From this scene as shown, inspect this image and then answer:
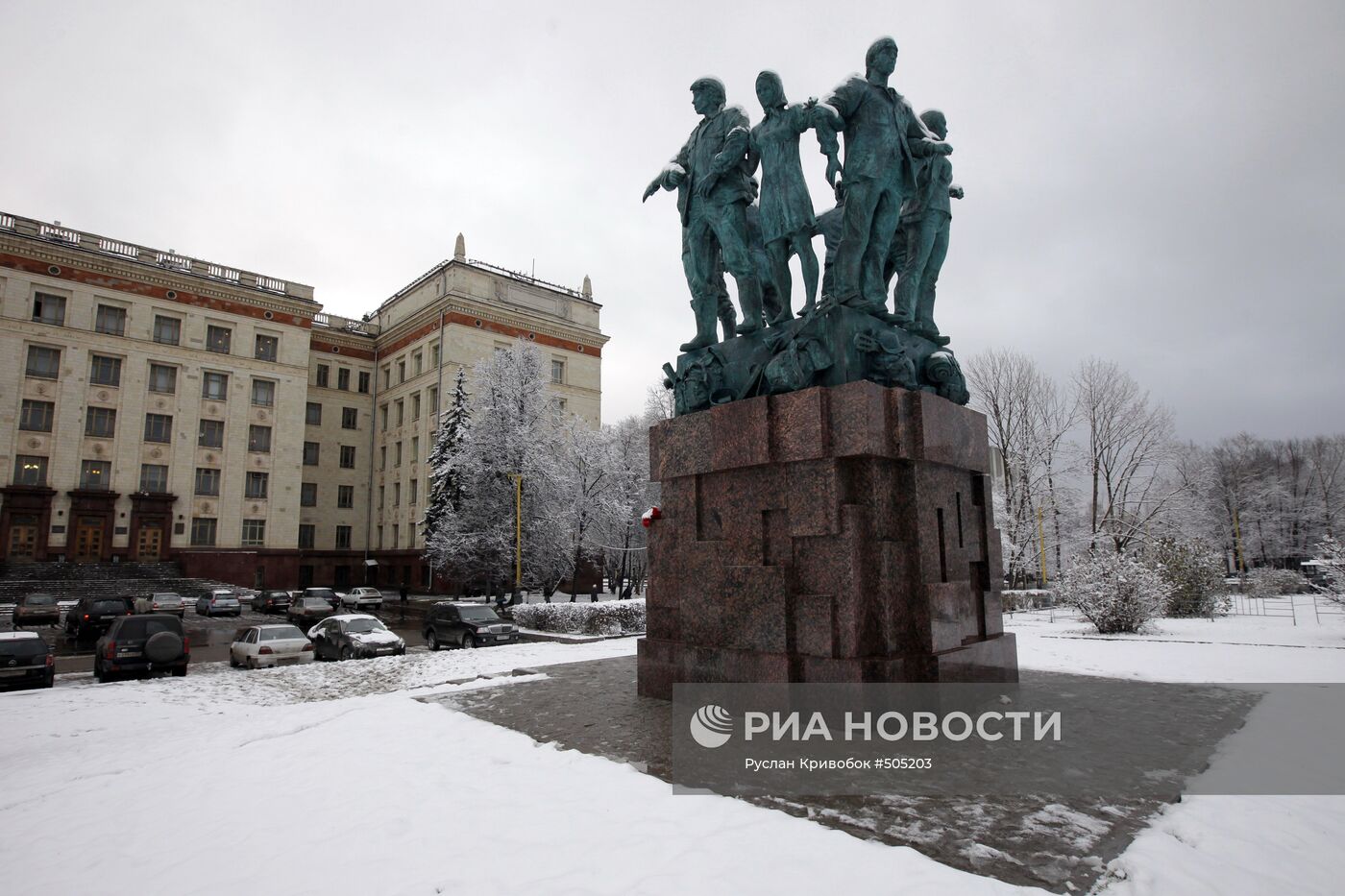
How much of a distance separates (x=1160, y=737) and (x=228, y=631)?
31625mm

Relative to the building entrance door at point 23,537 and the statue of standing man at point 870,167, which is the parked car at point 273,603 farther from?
the statue of standing man at point 870,167

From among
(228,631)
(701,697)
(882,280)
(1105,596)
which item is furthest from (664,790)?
(228,631)

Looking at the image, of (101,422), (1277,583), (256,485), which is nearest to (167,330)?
(101,422)

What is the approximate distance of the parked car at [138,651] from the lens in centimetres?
1453

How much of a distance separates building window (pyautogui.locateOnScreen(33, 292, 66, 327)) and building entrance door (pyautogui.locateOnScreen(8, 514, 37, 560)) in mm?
11785

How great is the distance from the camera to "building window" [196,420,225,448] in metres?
46.7

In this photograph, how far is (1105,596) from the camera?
17.0 m

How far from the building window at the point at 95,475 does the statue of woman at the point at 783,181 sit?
162 ft

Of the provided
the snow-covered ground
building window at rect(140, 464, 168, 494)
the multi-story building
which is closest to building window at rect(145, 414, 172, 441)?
the multi-story building

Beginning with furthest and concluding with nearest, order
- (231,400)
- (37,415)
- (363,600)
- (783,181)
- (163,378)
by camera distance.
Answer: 1. (231,400)
2. (163,378)
3. (37,415)
4. (363,600)
5. (783,181)

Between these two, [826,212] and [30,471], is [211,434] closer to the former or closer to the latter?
[30,471]

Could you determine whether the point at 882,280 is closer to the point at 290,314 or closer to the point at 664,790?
the point at 664,790

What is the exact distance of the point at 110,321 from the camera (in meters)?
44.9

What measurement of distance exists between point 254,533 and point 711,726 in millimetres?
49842
